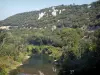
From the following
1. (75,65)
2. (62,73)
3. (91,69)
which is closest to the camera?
(91,69)

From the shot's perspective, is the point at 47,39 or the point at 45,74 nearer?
the point at 45,74

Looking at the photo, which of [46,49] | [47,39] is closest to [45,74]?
[46,49]

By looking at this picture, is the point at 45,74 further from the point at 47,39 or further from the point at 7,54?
the point at 47,39

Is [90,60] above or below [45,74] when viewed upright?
above

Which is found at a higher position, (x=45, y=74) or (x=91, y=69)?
(x=91, y=69)

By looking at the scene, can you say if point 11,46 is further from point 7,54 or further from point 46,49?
point 46,49

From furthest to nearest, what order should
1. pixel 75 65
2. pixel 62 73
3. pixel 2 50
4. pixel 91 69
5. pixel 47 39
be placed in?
pixel 47 39 < pixel 2 50 < pixel 62 73 < pixel 75 65 < pixel 91 69

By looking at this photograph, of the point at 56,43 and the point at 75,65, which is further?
the point at 56,43

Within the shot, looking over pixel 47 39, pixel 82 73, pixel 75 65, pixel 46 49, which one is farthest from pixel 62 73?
pixel 47 39

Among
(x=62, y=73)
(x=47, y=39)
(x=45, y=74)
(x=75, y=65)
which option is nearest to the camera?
(x=75, y=65)
